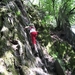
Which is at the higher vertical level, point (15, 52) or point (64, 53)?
point (15, 52)

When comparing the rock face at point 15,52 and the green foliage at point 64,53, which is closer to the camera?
the rock face at point 15,52

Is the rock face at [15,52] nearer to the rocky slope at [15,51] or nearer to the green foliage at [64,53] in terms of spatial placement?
the rocky slope at [15,51]

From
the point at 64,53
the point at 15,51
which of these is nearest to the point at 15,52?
the point at 15,51

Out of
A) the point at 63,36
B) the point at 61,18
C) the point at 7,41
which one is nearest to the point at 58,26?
the point at 61,18

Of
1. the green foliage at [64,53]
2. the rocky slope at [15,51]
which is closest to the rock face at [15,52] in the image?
the rocky slope at [15,51]

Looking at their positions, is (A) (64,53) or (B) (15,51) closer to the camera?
(B) (15,51)

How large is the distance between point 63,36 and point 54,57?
7.30 m

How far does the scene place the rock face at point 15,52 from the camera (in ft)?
24.6

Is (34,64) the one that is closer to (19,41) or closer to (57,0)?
→ (19,41)

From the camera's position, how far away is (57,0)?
82.0 ft

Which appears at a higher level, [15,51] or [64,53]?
[15,51]

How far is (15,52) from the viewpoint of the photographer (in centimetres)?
840

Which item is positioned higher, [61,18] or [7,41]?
[7,41]

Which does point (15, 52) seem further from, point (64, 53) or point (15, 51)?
point (64, 53)
